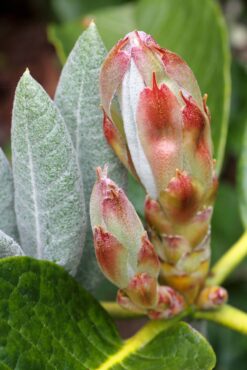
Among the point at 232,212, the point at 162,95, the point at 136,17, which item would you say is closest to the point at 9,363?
the point at 162,95

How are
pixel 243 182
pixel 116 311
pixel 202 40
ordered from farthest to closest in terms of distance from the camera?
pixel 202 40, pixel 243 182, pixel 116 311

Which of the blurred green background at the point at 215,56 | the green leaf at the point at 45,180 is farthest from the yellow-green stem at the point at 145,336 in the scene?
the blurred green background at the point at 215,56

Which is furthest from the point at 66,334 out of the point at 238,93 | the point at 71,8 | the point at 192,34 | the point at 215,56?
the point at 71,8

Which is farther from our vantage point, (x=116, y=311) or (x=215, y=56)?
(x=215, y=56)

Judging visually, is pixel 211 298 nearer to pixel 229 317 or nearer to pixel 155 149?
pixel 229 317

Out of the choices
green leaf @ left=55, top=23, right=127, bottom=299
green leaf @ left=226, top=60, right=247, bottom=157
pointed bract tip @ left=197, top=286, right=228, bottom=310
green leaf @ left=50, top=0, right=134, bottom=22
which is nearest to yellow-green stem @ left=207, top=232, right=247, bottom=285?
pointed bract tip @ left=197, top=286, right=228, bottom=310

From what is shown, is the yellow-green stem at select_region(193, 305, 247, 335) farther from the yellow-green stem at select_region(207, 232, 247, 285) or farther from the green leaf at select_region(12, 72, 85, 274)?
the green leaf at select_region(12, 72, 85, 274)
